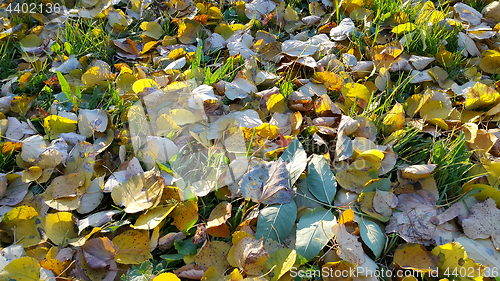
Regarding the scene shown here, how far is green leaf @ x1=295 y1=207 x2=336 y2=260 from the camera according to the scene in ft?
2.98

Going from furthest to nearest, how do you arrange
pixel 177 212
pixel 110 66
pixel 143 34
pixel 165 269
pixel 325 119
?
1. pixel 143 34
2. pixel 110 66
3. pixel 325 119
4. pixel 177 212
5. pixel 165 269

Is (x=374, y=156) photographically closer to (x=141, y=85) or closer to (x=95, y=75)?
(x=141, y=85)

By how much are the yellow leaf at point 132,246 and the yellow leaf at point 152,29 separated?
1138 millimetres

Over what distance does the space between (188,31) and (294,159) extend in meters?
1.01

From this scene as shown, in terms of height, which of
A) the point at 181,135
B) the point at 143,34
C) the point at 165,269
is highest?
the point at 143,34

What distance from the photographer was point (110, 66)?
1652 mm

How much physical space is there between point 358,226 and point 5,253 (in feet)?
3.33

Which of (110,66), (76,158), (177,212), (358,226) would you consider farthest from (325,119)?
(110,66)

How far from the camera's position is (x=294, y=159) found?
1.09m

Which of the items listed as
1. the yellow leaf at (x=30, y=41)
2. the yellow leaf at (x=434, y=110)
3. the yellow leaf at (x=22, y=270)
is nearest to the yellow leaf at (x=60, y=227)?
the yellow leaf at (x=22, y=270)

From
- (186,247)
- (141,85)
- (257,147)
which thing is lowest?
(186,247)

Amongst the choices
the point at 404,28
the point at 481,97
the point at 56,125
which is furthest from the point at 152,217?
the point at 404,28

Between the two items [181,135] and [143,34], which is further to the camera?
[143,34]

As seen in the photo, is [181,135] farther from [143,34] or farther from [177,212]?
[143,34]
